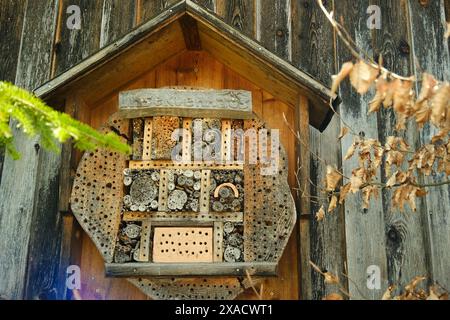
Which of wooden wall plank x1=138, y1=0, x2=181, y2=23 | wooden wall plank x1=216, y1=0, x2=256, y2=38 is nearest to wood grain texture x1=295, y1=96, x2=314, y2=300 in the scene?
wooden wall plank x1=216, y1=0, x2=256, y2=38

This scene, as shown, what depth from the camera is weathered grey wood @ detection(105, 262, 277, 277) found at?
10.5 feet

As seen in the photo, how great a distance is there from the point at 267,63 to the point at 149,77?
2.01 ft

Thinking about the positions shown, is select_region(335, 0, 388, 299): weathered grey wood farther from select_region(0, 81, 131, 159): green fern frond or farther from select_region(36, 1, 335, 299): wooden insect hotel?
select_region(0, 81, 131, 159): green fern frond

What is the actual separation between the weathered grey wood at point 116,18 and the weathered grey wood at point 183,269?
1.69 metres

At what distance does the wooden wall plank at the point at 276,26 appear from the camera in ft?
14.5

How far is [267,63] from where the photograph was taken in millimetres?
3434

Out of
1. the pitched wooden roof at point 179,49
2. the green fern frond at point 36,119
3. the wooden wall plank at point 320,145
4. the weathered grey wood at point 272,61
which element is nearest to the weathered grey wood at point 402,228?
the wooden wall plank at point 320,145

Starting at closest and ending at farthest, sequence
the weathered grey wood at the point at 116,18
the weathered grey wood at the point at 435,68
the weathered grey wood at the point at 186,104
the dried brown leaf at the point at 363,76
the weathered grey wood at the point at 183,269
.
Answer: the dried brown leaf at the point at 363,76, the weathered grey wood at the point at 183,269, the weathered grey wood at the point at 186,104, the weathered grey wood at the point at 435,68, the weathered grey wood at the point at 116,18

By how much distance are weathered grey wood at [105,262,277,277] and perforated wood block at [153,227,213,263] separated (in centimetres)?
5

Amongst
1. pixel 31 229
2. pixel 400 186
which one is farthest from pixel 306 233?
pixel 31 229

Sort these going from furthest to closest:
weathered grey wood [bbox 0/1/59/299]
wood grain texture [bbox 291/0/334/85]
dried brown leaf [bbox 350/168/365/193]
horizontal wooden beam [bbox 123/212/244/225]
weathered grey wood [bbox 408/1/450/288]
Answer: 1. wood grain texture [bbox 291/0/334/85]
2. weathered grey wood [bbox 408/1/450/288]
3. weathered grey wood [bbox 0/1/59/299]
4. horizontal wooden beam [bbox 123/212/244/225]
5. dried brown leaf [bbox 350/168/365/193]

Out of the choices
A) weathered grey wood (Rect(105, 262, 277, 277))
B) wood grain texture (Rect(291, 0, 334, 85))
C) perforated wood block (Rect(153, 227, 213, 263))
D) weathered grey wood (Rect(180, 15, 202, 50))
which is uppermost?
wood grain texture (Rect(291, 0, 334, 85))

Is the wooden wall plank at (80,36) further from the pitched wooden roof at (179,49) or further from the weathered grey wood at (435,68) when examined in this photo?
the weathered grey wood at (435,68)

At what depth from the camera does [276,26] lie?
14.7ft
